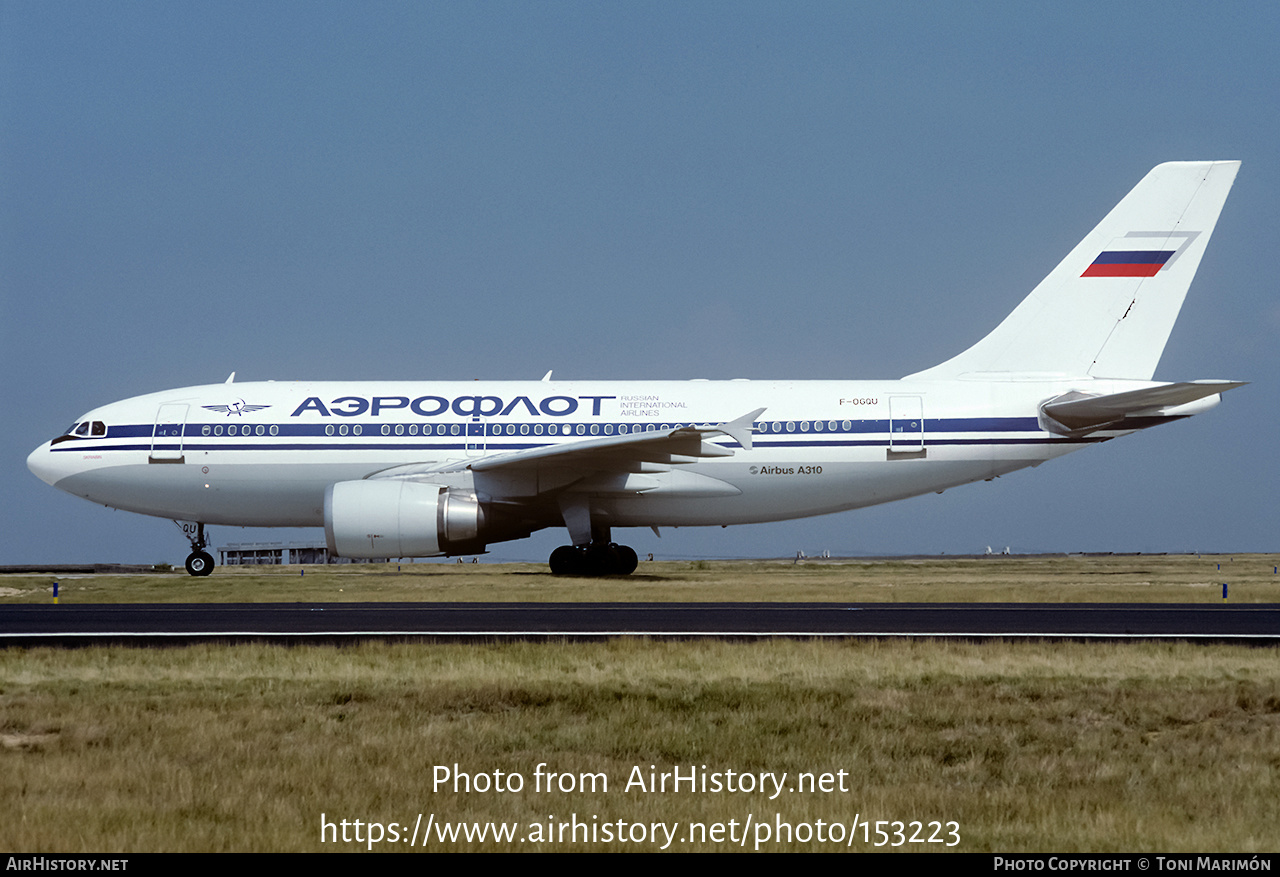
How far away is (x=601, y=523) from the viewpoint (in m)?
27.5

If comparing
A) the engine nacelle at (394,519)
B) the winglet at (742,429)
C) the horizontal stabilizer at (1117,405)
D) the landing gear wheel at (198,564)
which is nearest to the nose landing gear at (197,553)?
the landing gear wheel at (198,564)

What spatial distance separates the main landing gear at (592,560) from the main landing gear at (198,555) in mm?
8429

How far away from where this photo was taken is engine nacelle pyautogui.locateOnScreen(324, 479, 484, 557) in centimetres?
2362

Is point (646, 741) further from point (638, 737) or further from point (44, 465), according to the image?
point (44, 465)

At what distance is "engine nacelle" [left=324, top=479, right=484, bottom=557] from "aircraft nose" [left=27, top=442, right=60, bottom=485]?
8.25 meters

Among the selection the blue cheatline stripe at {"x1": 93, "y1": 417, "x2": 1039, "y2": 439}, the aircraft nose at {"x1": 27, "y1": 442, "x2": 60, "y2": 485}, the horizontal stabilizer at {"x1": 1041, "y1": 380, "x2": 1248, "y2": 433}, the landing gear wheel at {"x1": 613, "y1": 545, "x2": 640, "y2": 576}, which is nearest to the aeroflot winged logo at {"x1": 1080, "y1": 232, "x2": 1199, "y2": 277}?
the horizontal stabilizer at {"x1": 1041, "y1": 380, "x2": 1248, "y2": 433}

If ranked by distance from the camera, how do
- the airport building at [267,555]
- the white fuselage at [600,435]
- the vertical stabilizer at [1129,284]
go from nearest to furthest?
the white fuselage at [600,435]
the vertical stabilizer at [1129,284]
the airport building at [267,555]

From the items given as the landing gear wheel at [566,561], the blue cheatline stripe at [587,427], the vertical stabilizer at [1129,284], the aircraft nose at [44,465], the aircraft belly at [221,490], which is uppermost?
the vertical stabilizer at [1129,284]

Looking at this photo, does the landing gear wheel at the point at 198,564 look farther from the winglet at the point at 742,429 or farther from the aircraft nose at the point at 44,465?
the winglet at the point at 742,429

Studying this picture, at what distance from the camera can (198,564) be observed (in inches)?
1144

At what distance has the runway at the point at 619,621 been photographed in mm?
14711
